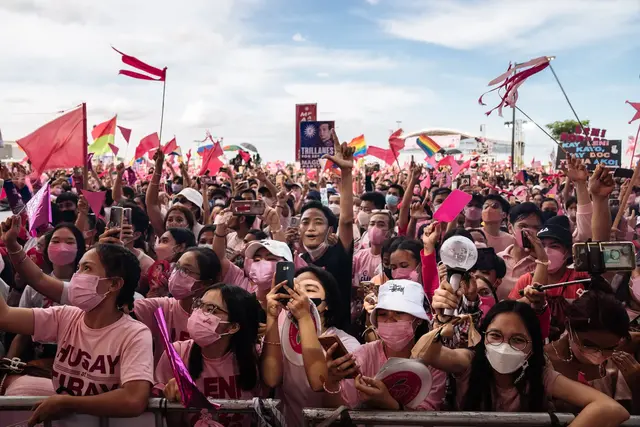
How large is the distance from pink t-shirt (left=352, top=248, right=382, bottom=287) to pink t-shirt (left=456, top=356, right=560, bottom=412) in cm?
230

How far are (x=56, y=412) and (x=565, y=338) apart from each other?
2468mm

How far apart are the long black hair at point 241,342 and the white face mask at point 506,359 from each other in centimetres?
116

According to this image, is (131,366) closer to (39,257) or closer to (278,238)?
(278,238)

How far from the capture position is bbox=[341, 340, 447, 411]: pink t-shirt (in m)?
2.81

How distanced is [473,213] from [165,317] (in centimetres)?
389

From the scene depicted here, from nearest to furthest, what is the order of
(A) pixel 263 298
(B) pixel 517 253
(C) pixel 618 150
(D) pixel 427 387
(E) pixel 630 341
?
(D) pixel 427 387
(E) pixel 630 341
(A) pixel 263 298
(B) pixel 517 253
(C) pixel 618 150

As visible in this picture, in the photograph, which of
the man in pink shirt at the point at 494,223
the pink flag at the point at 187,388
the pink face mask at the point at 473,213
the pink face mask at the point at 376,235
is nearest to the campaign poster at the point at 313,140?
the pink face mask at the point at 473,213

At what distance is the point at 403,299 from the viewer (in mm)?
2781

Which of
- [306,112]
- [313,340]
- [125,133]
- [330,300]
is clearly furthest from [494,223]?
[125,133]

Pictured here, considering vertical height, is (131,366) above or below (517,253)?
below

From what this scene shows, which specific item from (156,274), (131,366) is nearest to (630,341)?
(131,366)

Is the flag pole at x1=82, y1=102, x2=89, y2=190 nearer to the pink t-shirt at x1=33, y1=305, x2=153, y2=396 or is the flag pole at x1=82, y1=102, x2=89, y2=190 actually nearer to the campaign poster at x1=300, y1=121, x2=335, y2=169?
the pink t-shirt at x1=33, y1=305, x2=153, y2=396

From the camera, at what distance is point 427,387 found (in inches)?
99.7

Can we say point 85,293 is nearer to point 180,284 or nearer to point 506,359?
point 180,284
